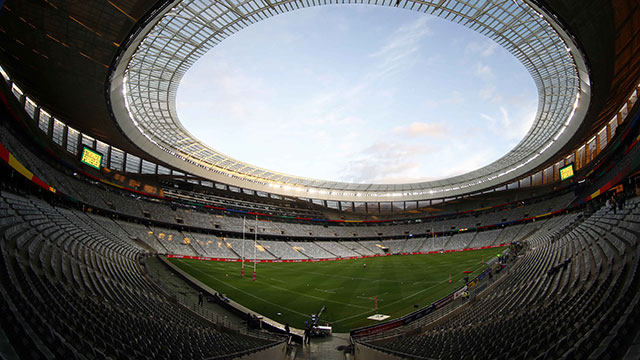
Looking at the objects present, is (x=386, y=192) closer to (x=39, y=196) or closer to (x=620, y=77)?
(x=620, y=77)

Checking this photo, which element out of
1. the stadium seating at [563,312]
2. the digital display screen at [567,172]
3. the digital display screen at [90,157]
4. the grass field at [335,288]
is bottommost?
the grass field at [335,288]

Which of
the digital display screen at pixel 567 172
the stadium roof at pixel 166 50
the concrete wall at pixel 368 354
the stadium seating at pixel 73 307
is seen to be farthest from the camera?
the digital display screen at pixel 567 172

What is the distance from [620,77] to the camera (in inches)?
1088

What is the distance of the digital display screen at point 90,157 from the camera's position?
1636 inches

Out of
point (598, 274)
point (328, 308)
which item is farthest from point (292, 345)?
point (598, 274)

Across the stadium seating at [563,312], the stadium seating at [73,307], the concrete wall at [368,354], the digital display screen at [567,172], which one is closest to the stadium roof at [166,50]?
the digital display screen at [567,172]

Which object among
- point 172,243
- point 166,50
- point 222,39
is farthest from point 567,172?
point 172,243

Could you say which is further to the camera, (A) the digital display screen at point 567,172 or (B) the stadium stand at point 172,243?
(A) the digital display screen at point 567,172

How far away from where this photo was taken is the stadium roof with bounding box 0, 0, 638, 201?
828 inches

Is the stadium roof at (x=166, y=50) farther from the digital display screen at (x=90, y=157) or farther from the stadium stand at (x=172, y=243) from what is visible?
the digital display screen at (x=90, y=157)

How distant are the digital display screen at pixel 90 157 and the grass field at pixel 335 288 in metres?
18.1

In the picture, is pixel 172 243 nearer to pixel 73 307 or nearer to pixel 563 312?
pixel 73 307

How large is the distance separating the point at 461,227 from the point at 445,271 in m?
41.6

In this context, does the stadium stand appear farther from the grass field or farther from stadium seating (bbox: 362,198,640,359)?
the grass field
